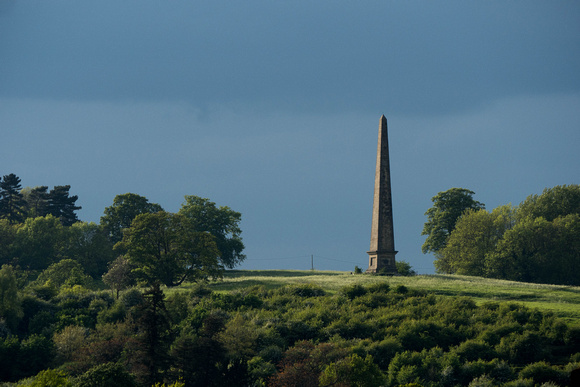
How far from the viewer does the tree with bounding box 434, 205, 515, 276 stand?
274 ft

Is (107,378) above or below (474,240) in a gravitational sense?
below

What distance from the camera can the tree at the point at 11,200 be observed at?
116 m

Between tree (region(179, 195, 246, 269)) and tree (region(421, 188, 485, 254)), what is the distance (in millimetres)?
30092

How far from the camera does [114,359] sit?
141 feet

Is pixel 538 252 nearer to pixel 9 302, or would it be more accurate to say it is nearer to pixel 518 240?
pixel 518 240

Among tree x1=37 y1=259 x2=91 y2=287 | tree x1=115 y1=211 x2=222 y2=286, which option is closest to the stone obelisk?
tree x1=115 y1=211 x2=222 y2=286

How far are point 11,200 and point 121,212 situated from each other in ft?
100

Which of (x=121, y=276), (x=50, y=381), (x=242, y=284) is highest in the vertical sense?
(x=121, y=276)

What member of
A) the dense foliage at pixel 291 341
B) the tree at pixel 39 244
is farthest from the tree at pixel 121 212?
the dense foliage at pixel 291 341

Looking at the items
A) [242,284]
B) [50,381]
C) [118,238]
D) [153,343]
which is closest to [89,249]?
[118,238]

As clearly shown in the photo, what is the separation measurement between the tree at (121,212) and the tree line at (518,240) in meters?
47.1

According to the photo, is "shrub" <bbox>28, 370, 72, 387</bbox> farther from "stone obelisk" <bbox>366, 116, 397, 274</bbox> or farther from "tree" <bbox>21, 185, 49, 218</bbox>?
"tree" <bbox>21, 185, 49, 218</bbox>

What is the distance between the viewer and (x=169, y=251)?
7338cm

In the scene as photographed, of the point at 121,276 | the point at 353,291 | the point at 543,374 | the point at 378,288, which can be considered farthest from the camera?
the point at 121,276
